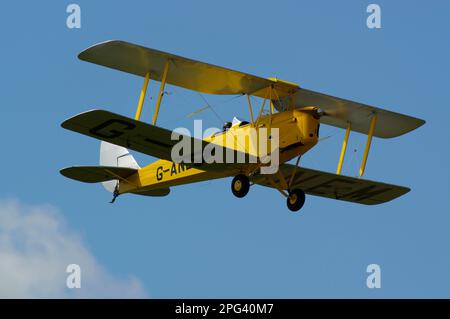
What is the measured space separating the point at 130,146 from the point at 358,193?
644 centimetres

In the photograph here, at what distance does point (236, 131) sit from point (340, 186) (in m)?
3.79

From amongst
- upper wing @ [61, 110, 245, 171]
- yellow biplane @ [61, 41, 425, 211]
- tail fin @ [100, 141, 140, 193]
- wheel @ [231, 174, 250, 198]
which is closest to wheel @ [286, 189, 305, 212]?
Result: yellow biplane @ [61, 41, 425, 211]

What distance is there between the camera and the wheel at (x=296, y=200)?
74.9ft

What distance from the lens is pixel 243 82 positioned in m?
22.5

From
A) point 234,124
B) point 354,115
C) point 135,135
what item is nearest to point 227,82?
point 234,124

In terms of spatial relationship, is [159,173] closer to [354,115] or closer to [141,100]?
[141,100]

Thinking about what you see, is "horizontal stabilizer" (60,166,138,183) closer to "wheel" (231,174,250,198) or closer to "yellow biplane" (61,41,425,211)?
"yellow biplane" (61,41,425,211)

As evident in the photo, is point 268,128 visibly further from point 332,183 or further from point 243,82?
point 332,183

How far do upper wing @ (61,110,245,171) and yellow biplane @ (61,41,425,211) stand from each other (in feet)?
0.06

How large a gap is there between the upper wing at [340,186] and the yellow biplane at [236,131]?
23 mm

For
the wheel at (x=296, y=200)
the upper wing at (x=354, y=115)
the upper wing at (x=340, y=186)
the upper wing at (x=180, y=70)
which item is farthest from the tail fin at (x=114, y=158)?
the upper wing at (x=354, y=115)

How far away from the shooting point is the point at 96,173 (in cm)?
2450

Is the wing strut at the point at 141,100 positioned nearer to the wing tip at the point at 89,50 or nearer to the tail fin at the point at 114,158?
the wing tip at the point at 89,50

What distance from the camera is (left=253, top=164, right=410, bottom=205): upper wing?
24.2 meters
